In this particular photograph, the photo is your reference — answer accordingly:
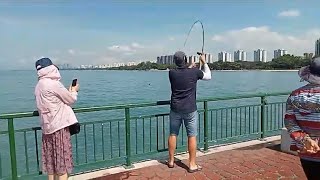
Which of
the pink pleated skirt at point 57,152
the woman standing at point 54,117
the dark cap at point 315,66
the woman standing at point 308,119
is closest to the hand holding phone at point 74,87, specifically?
the woman standing at point 54,117

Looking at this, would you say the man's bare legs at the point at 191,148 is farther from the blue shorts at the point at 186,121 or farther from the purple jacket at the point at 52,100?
the purple jacket at the point at 52,100

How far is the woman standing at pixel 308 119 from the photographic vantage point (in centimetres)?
250

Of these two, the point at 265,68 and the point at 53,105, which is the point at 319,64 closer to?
the point at 53,105

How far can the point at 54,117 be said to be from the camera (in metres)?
3.50

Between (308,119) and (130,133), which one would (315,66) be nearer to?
(308,119)

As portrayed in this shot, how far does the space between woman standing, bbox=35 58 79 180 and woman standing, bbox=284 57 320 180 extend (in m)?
2.27

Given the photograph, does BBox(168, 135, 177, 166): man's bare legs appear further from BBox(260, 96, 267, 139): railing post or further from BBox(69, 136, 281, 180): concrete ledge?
BBox(260, 96, 267, 139): railing post

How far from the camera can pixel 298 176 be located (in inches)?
182

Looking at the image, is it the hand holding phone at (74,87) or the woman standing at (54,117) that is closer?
the woman standing at (54,117)

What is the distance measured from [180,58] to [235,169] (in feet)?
6.36

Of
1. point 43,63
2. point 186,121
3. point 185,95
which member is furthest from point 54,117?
point 186,121

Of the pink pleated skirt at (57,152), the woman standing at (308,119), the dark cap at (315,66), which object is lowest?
the pink pleated skirt at (57,152)

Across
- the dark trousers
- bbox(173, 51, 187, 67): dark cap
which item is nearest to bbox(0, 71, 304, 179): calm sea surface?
bbox(173, 51, 187, 67): dark cap

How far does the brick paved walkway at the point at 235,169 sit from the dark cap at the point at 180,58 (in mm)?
1642
